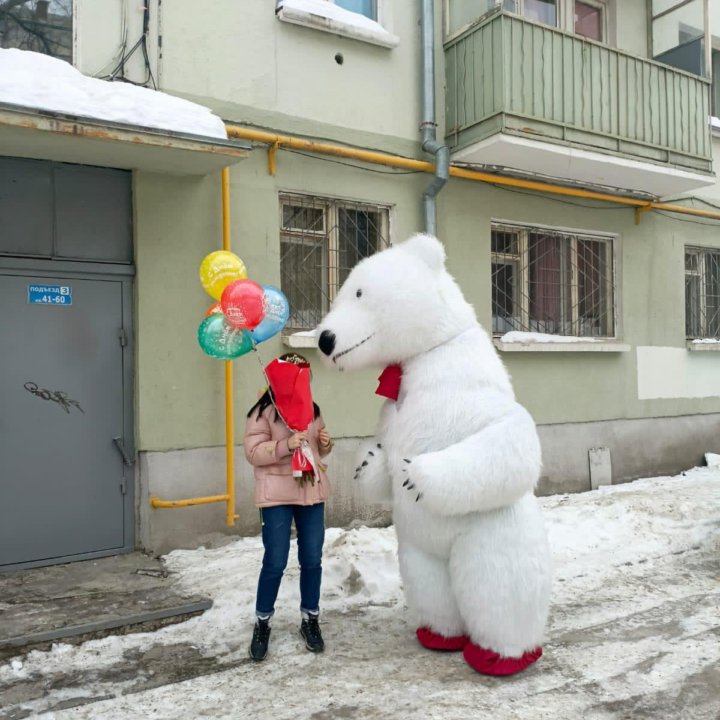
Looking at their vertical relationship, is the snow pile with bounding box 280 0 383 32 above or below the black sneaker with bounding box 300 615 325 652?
above

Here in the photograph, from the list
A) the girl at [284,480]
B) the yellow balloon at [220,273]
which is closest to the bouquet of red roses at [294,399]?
the girl at [284,480]

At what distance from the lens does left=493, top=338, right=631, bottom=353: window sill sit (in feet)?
25.6

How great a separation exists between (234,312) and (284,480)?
92cm

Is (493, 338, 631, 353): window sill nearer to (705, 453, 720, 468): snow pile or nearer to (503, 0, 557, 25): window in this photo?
(705, 453, 720, 468): snow pile

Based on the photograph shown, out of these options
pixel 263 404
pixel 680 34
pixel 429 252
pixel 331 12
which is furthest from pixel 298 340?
pixel 680 34

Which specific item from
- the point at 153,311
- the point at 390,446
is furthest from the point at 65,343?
the point at 390,446

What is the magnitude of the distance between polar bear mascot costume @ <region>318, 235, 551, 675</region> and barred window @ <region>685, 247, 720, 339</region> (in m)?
7.09

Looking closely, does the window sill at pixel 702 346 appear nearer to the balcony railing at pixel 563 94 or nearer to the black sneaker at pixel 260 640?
the balcony railing at pixel 563 94

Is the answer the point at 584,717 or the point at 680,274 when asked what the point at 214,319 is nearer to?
the point at 584,717

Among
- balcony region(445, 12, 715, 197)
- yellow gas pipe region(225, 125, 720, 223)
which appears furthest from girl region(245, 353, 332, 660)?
balcony region(445, 12, 715, 197)

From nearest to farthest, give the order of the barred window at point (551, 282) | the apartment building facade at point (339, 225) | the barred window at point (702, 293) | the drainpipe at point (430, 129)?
the apartment building facade at point (339, 225), the drainpipe at point (430, 129), the barred window at point (551, 282), the barred window at point (702, 293)

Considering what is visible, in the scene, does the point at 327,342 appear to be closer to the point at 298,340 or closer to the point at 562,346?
the point at 298,340

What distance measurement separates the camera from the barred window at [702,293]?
991 cm

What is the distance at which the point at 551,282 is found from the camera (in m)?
8.53
